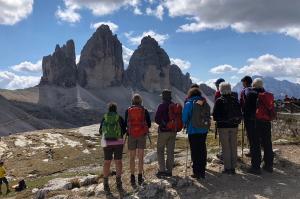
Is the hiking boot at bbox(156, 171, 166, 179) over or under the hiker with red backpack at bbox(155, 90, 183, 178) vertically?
under

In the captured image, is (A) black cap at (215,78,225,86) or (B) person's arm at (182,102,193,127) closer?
(B) person's arm at (182,102,193,127)

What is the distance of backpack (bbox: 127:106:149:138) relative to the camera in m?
15.6

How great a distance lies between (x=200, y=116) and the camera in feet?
49.4

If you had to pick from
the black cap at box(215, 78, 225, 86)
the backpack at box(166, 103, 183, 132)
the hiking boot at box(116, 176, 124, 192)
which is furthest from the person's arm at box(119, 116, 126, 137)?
the black cap at box(215, 78, 225, 86)

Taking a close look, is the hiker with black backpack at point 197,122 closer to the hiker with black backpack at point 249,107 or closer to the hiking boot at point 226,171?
the hiking boot at point 226,171

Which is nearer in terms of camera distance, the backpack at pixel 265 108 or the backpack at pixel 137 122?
the backpack at pixel 137 122

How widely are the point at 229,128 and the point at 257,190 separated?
2394mm

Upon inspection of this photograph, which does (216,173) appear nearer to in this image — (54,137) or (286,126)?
(286,126)

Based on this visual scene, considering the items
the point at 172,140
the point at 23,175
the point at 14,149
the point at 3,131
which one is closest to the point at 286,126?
the point at 172,140

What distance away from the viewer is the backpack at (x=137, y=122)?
51.3ft

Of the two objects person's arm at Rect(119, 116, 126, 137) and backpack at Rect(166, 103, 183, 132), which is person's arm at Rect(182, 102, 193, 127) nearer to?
backpack at Rect(166, 103, 183, 132)

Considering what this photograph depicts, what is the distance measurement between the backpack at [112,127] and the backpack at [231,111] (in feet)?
11.9

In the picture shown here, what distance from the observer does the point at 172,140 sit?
15812 millimetres

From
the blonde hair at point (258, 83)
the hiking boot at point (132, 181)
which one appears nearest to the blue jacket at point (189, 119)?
the blonde hair at point (258, 83)
